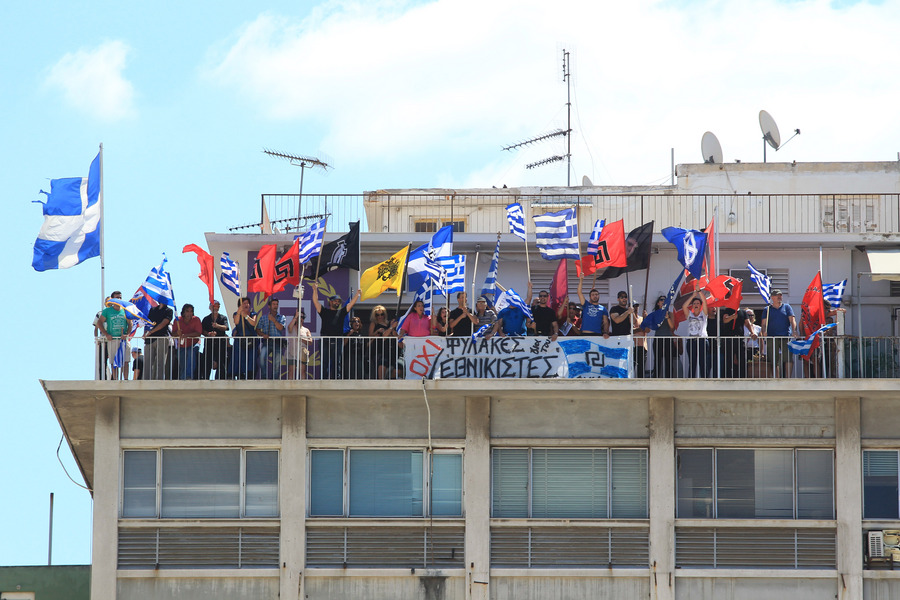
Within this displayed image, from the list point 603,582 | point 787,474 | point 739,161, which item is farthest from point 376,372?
point 739,161

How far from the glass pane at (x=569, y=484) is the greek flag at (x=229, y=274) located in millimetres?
6779

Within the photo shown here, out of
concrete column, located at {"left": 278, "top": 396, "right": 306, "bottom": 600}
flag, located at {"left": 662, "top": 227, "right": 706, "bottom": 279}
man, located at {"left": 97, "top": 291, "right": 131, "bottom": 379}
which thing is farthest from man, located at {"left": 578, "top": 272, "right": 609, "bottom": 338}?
man, located at {"left": 97, "top": 291, "right": 131, "bottom": 379}

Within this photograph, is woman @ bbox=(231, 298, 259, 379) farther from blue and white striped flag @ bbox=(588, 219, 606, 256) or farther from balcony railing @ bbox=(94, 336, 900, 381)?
blue and white striped flag @ bbox=(588, 219, 606, 256)

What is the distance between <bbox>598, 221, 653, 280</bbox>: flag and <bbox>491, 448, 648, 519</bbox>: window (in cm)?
436

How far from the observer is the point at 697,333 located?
29.2 metres

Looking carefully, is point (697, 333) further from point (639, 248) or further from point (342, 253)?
point (342, 253)

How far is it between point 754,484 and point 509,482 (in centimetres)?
465

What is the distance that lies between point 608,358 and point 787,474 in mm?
4186

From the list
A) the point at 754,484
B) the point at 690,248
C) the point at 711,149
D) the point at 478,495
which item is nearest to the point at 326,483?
the point at 478,495

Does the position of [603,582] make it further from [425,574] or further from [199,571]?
[199,571]

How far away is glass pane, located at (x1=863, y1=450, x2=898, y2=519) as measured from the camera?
2947 cm

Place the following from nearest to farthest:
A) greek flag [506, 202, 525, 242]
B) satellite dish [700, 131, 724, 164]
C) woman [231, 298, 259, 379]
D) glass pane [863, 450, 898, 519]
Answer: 1. woman [231, 298, 259, 379]
2. glass pane [863, 450, 898, 519]
3. greek flag [506, 202, 525, 242]
4. satellite dish [700, 131, 724, 164]

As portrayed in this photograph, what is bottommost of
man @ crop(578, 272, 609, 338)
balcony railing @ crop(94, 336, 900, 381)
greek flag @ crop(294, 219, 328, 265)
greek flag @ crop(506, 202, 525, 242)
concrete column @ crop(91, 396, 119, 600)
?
concrete column @ crop(91, 396, 119, 600)

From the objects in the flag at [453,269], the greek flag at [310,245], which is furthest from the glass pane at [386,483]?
the greek flag at [310,245]
